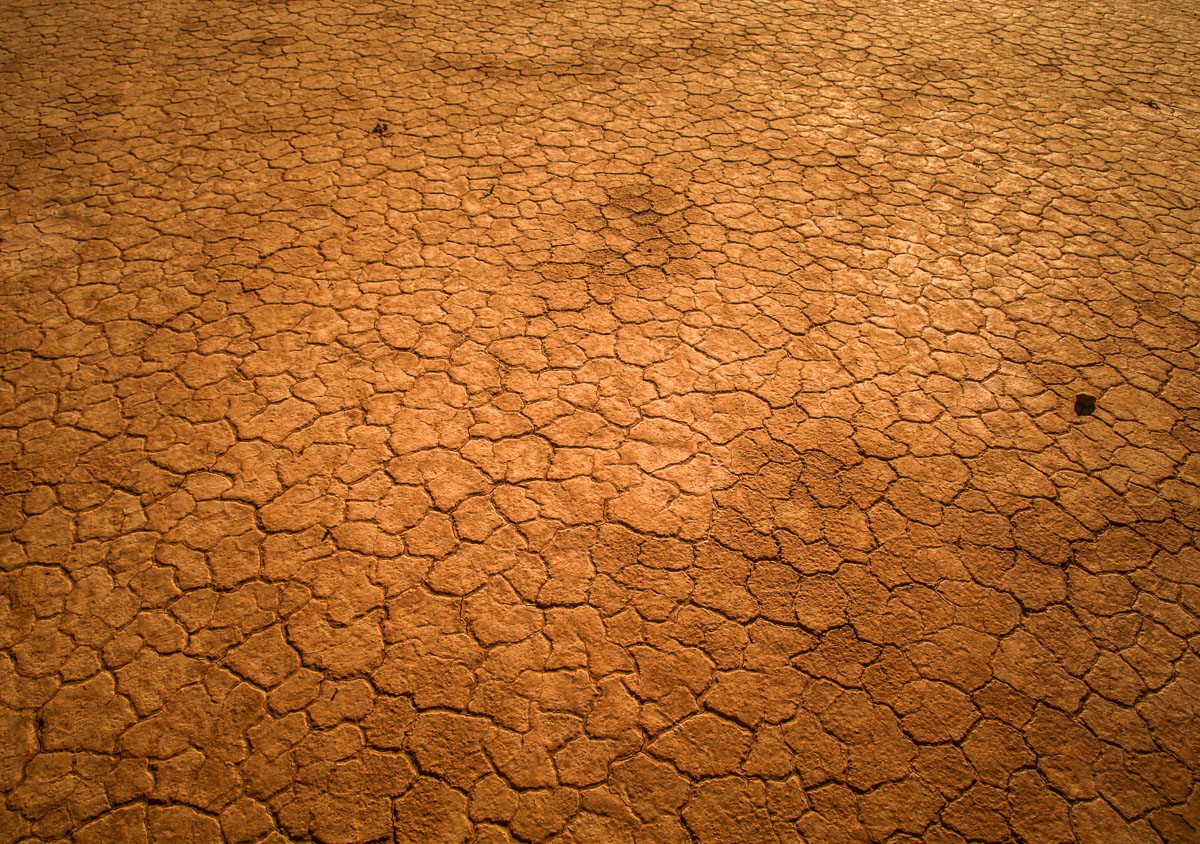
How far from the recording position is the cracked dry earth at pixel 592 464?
183 cm

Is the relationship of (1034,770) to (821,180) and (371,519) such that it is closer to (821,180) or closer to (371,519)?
(371,519)

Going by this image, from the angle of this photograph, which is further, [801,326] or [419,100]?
[419,100]

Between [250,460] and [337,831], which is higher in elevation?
[250,460]

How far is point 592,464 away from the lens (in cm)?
257

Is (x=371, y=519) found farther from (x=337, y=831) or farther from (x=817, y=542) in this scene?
(x=817, y=542)

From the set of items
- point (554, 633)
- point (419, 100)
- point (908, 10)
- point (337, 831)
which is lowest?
point (337, 831)

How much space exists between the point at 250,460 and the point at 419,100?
3.25 m

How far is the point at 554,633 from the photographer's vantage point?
2.10m

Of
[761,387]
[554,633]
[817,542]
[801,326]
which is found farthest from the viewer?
[801,326]

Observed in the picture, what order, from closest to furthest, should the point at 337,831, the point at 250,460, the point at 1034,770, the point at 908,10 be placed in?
the point at 337,831 < the point at 1034,770 < the point at 250,460 < the point at 908,10

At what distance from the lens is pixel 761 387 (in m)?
2.88

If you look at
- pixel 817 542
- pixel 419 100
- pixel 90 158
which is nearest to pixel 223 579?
pixel 817 542

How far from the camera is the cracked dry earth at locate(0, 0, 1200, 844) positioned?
72.0 inches

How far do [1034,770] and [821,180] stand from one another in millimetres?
3339
